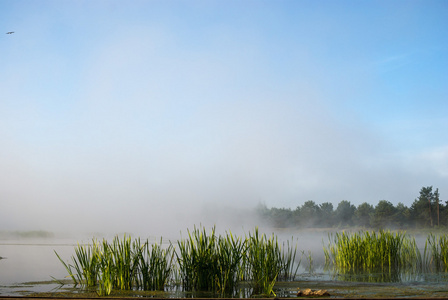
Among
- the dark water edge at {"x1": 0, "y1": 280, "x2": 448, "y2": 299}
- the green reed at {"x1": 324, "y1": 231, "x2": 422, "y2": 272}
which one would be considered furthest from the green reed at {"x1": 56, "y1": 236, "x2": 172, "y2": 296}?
the green reed at {"x1": 324, "y1": 231, "x2": 422, "y2": 272}

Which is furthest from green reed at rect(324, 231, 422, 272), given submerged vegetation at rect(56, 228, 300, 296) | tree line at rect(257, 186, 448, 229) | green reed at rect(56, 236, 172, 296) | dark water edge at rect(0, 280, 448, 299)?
tree line at rect(257, 186, 448, 229)

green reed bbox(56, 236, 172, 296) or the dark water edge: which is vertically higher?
green reed bbox(56, 236, 172, 296)

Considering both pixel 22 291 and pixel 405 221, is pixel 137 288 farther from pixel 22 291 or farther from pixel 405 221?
pixel 405 221

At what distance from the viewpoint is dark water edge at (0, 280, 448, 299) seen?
29.0 ft

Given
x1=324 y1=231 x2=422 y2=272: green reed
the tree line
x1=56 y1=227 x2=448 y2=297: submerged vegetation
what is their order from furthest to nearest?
the tree line < x1=324 y1=231 x2=422 y2=272: green reed < x1=56 y1=227 x2=448 y2=297: submerged vegetation

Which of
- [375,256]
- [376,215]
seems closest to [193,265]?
[375,256]

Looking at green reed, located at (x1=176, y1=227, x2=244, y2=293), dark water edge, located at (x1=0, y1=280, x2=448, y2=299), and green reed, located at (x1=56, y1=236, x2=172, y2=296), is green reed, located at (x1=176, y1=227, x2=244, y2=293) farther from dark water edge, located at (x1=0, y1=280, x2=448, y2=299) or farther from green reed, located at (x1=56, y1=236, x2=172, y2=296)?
green reed, located at (x1=56, y1=236, x2=172, y2=296)

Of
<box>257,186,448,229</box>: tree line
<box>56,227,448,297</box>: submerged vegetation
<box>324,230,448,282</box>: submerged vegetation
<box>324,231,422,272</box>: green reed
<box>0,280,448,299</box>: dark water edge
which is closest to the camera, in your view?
<box>0,280,448,299</box>: dark water edge

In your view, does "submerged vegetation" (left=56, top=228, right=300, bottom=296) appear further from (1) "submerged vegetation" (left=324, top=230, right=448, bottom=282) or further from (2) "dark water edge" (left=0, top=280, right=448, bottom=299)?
(1) "submerged vegetation" (left=324, top=230, right=448, bottom=282)

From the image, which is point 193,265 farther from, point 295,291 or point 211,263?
point 295,291

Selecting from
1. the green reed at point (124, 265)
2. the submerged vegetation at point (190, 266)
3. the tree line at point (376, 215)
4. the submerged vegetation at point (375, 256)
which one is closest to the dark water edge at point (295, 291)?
the submerged vegetation at point (190, 266)

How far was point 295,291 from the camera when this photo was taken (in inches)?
392

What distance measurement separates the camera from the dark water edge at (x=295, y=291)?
885cm

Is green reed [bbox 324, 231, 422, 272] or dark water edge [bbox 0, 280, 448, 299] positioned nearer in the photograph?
dark water edge [bbox 0, 280, 448, 299]
